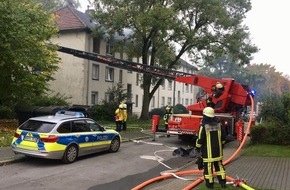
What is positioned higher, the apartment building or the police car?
the apartment building

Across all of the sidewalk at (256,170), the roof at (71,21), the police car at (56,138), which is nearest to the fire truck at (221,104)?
the sidewalk at (256,170)

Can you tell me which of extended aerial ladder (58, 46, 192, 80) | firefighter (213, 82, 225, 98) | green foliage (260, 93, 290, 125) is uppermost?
extended aerial ladder (58, 46, 192, 80)

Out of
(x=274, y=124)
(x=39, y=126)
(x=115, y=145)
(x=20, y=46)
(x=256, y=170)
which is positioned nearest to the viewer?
(x=256, y=170)

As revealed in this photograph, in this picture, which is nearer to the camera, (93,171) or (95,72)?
(93,171)

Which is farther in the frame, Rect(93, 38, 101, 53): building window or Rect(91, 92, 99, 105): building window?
Rect(91, 92, 99, 105): building window

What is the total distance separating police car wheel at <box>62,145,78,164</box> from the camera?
11.7 m

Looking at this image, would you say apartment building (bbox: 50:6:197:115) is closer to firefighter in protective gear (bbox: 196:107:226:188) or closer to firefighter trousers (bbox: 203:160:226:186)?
firefighter in protective gear (bbox: 196:107:226:188)

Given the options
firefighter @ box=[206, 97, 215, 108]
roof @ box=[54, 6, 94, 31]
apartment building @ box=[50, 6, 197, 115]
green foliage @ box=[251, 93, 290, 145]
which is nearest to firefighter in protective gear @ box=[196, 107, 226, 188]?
firefighter @ box=[206, 97, 215, 108]

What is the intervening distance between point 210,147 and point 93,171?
4170 millimetres

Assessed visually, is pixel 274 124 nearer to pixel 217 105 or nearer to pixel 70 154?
pixel 217 105

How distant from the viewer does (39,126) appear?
11680 millimetres

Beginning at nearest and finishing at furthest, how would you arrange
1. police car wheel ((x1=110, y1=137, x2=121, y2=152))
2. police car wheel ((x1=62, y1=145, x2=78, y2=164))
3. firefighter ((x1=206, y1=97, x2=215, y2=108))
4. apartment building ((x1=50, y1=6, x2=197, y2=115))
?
police car wheel ((x1=62, y1=145, x2=78, y2=164)) < police car wheel ((x1=110, y1=137, x2=121, y2=152)) < firefighter ((x1=206, y1=97, x2=215, y2=108)) < apartment building ((x1=50, y1=6, x2=197, y2=115))

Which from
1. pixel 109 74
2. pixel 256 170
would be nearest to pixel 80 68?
pixel 109 74

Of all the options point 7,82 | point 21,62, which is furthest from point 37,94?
point 21,62
